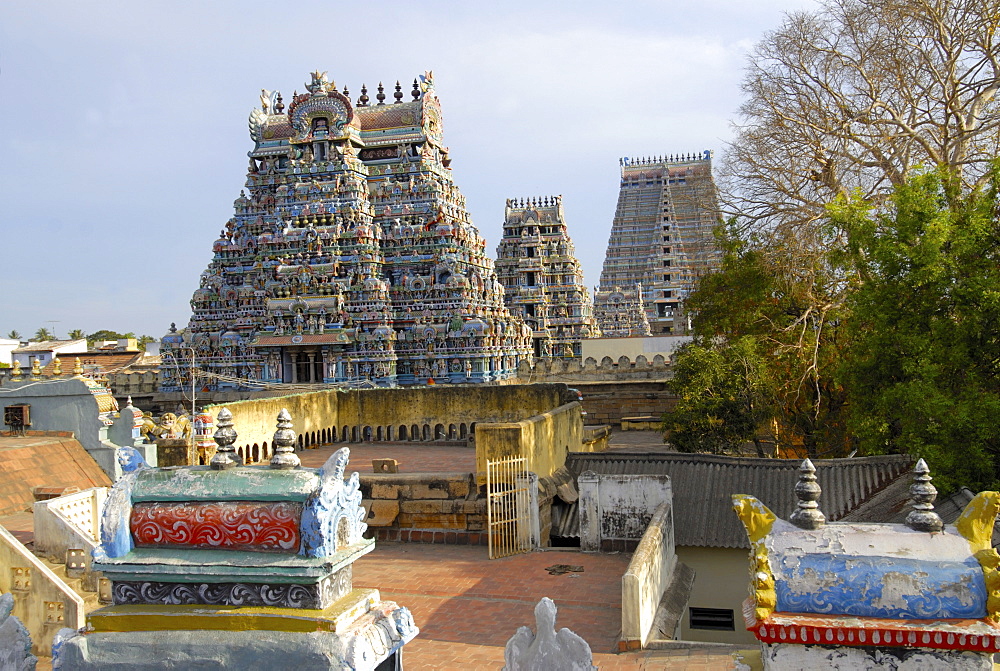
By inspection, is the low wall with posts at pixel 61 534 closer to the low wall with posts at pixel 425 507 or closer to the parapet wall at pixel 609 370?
the low wall with posts at pixel 425 507

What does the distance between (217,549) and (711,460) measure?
30.4ft

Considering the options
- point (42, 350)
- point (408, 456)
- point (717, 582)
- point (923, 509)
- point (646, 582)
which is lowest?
point (717, 582)

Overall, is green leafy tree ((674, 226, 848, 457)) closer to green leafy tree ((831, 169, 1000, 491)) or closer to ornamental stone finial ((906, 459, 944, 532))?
green leafy tree ((831, 169, 1000, 491))

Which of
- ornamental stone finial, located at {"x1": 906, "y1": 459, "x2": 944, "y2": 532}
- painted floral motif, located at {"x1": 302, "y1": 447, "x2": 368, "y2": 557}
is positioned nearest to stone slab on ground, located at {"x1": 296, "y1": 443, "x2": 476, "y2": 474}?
painted floral motif, located at {"x1": 302, "y1": 447, "x2": 368, "y2": 557}

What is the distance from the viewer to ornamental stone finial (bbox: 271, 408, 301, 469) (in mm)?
4152

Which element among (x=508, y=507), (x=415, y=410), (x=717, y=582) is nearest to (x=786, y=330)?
(x=717, y=582)

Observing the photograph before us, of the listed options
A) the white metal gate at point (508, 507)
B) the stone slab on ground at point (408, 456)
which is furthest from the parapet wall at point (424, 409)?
the white metal gate at point (508, 507)

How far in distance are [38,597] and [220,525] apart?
5867 mm

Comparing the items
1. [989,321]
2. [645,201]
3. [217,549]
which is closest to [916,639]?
[217,549]

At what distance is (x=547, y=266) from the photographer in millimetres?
47688

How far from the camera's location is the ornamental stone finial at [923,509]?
3.96 metres

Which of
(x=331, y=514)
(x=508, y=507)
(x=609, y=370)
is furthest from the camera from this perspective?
(x=609, y=370)

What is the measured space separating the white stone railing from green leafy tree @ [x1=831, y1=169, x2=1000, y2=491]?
114 inches

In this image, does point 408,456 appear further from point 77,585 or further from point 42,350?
point 42,350
